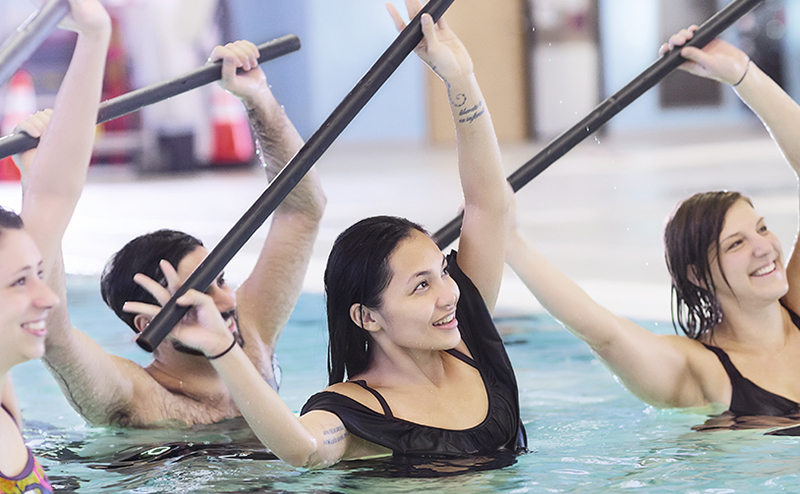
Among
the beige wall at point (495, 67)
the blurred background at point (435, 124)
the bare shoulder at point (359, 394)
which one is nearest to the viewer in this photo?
the bare shoulder at point (359, 394)

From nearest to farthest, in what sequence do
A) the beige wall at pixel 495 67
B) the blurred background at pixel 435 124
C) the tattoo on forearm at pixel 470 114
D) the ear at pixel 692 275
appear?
the tattoo on forearm at pixel 470 114
the ear at pixel 692 275
the blurred background at pixel 435 124
the beige wall at pixel 495 67

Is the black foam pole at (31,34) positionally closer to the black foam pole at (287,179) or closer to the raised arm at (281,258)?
the black foam pole at (287,179)

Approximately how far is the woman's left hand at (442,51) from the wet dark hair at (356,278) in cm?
33

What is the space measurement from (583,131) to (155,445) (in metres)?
1.34

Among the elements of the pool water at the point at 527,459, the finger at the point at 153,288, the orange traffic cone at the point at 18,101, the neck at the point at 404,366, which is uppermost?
the orange traffic cone at the point at 18,101

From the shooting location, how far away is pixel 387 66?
7.27ft

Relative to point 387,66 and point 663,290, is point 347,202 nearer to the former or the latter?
point 663,290

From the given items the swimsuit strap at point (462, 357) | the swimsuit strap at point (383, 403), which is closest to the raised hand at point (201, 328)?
the swimsuit strap at point (383, 403)

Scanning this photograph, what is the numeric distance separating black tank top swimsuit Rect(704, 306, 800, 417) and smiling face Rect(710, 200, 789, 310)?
0.18 m

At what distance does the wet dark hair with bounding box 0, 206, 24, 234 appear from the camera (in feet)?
5.23

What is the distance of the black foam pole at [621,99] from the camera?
9.04 feet

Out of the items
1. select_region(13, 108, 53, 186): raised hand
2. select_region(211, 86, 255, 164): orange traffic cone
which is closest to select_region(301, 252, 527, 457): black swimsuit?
select_region(13, 108, 53, 186): raised hand

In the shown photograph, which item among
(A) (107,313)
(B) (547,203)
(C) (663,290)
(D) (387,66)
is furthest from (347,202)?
(D) (387,66)

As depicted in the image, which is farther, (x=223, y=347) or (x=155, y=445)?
(x=155, y=445)
